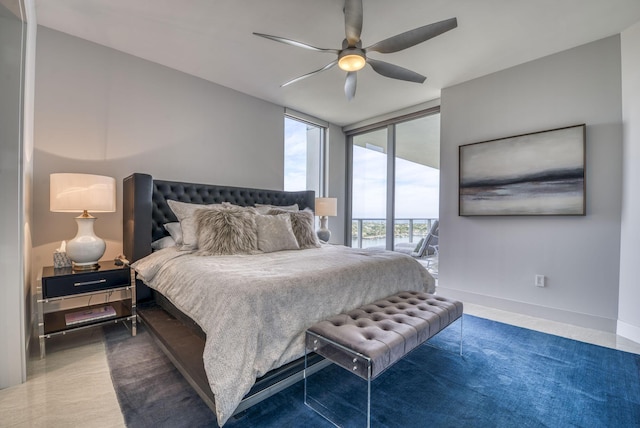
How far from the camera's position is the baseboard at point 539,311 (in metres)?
2.71

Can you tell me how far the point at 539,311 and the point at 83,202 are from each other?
15.1ft

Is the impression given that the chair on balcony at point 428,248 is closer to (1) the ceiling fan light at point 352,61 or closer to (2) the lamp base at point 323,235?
(2) the lamp base at point 323,235

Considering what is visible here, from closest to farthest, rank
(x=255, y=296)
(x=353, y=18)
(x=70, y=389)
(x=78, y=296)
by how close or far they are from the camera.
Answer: (x=255, y=296), (x=70, y=389), (x=353, y=18), (x=78, y=296)

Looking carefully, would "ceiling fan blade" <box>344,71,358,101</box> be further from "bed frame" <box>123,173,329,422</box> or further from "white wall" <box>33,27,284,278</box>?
A: "bed frame" <box>123,173,329,422</box>

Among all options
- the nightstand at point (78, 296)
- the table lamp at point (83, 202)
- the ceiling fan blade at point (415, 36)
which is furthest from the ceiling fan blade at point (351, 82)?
the nightstand at point (78, 296)

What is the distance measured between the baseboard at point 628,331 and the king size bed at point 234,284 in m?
1.75

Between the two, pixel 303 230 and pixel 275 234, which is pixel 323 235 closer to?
pixel 303 230

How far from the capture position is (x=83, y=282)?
220cm

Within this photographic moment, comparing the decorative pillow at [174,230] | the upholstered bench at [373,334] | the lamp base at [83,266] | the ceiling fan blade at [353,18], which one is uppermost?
the ceiling fan blade at [353,18]

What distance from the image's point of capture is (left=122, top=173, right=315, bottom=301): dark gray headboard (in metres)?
2.62

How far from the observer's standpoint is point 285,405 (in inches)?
64.6

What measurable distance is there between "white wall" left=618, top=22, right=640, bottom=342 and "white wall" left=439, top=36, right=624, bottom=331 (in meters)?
0.06

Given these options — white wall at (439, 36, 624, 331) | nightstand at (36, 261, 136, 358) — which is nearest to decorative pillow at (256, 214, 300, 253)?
nightstand at (36, 261, 136, 358)

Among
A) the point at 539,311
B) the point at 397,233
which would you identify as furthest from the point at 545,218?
the point at 397,233
